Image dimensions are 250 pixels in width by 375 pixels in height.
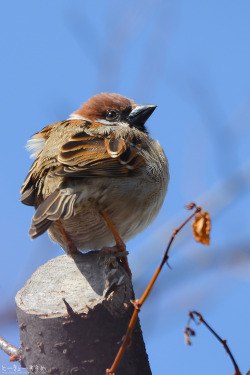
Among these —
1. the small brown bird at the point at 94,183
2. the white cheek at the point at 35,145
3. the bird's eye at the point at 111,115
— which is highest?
the bird's eye at the point at 111,115

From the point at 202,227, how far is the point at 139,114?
261 centimetres

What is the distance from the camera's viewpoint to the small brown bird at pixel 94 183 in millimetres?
3385

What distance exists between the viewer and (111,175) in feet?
11.6

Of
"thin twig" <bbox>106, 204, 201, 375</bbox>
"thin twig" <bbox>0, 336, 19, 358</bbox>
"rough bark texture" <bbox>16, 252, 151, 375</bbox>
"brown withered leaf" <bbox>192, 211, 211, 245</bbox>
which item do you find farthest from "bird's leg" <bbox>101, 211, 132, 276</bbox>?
"thin twig" <bbox>106, 204, 201, 375</bbox>

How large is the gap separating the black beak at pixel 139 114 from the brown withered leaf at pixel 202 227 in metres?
2.55

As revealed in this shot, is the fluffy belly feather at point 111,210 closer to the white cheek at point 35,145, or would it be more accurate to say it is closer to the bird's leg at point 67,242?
the bird's leg at point 67,242

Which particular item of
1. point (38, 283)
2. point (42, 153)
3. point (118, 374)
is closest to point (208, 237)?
point (118, 374)

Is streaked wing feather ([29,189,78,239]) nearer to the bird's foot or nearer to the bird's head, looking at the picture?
the bird's foot

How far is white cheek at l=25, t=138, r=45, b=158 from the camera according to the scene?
406 cm

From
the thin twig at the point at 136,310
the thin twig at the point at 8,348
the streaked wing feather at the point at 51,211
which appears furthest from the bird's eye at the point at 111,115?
the thin twig at the point at 136,310

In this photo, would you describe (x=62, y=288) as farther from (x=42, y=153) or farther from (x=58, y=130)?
(x=58, y=130)

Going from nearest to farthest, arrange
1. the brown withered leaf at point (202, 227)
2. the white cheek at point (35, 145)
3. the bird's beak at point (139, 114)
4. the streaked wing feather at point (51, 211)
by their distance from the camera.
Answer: the brown withered leaf at point (202, 227), the streaked wing feather at point (51, 211), the white cheek at point (35, 145), the bird's beak at point (139, 114)

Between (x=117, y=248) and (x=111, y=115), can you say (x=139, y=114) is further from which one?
(x=117, y=248)

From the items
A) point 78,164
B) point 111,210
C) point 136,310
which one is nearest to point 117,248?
point 111,210
